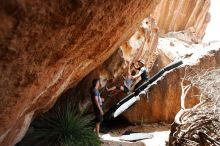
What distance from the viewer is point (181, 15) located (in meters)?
27.2

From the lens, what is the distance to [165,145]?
11398 mm

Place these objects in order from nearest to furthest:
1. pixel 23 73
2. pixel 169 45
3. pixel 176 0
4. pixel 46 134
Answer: pixel 23 73
pixel 46 134
pixel 169 45
pixel 176 0

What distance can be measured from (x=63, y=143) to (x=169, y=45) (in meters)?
15.3

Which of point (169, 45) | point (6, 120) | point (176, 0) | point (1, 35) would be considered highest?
point (176, 0)

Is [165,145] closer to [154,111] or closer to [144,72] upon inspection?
[154,111]

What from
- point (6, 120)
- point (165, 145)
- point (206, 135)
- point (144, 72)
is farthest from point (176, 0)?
point (6, 120)

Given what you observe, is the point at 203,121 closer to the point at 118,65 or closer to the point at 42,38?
the point at 42,38

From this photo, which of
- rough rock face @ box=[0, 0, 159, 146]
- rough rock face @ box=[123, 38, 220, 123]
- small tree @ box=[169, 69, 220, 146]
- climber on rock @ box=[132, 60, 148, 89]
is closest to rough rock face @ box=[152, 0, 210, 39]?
climber on rock @ box=[132, 60, 148, 89]

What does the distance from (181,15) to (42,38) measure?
75.8 ft

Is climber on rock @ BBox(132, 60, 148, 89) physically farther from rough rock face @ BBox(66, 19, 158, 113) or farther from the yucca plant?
the yucca plant

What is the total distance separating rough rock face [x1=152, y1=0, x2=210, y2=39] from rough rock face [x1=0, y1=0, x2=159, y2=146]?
1873cm

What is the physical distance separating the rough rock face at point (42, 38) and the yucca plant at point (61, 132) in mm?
3027

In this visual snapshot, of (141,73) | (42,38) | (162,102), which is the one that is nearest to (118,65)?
(141,73)

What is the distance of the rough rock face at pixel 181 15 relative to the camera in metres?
25.9
